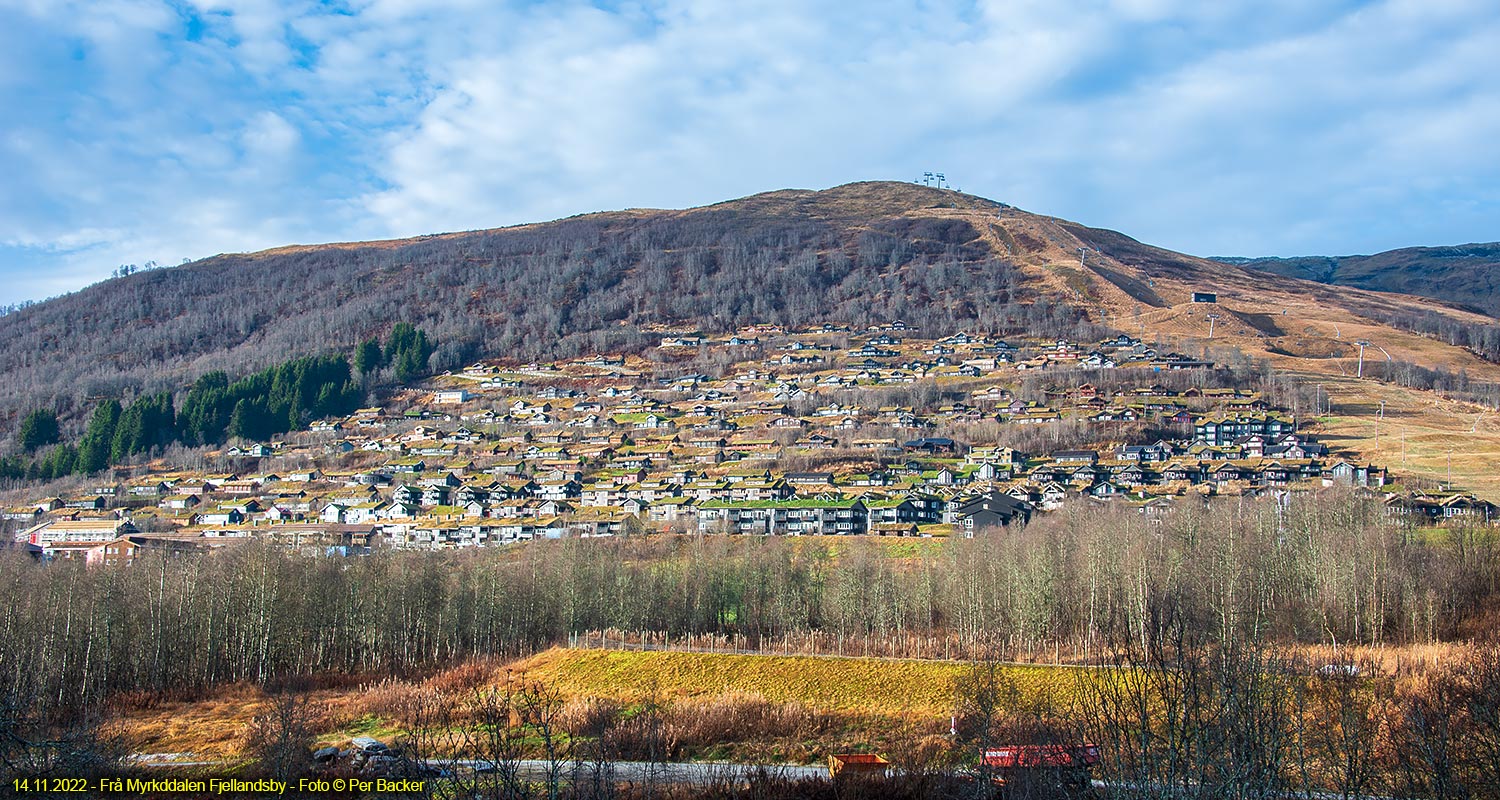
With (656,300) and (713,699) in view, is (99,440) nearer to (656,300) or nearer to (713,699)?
(656,300)

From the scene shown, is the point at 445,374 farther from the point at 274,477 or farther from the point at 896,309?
the point at 896,309

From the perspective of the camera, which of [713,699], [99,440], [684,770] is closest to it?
[684,770]

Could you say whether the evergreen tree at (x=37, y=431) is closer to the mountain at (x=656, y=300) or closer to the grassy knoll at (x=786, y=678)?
the mountain at (x=656, y=300)

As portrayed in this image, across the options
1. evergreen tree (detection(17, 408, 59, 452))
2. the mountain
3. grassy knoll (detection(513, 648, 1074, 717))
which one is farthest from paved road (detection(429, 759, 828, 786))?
the mountain

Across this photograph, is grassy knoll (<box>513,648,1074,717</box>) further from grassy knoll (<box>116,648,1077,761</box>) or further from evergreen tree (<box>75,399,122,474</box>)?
evergreen tree (<box>75,399,122,474</box>)

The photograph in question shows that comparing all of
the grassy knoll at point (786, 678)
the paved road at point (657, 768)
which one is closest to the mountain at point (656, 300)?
the grassy knoll at point (786, 678)

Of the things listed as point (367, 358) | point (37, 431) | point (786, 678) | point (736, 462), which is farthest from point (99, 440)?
point (786, 678)

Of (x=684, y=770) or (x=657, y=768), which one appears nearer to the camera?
(x=657, y=768)
